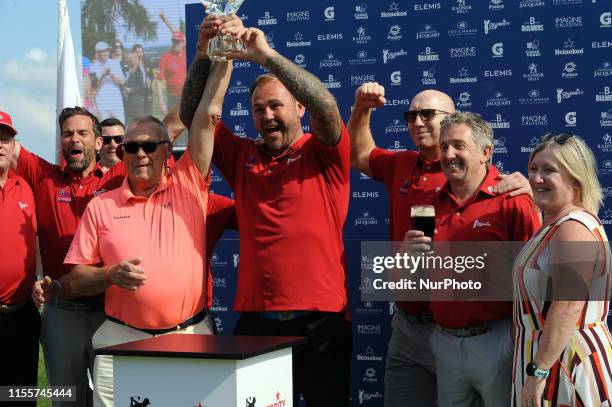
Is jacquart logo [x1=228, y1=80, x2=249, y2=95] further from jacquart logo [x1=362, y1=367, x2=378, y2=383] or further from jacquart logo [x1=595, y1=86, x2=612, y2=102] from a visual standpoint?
jacquart logo [x1=595, y1=86, x2=612, y2=102]

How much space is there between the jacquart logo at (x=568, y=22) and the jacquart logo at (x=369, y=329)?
2.70 m

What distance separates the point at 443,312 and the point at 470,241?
0.41m

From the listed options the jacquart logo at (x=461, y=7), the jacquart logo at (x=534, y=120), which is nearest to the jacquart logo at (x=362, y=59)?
the jacquart logo at (x=461, y=7)

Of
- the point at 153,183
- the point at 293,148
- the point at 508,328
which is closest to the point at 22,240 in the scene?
the point at 153,183

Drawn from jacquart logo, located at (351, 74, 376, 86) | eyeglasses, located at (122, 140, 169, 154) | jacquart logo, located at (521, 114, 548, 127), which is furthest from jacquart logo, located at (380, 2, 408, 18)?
eyeglasses, located at (122, 140, 169, 154)

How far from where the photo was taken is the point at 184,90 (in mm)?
4289

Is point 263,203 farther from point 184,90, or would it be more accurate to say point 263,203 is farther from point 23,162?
point 23,162

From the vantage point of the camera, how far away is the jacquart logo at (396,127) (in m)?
5.78

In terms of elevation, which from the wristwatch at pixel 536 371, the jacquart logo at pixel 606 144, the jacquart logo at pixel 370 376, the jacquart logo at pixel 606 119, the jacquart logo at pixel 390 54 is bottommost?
the jacquart logo at pixel 370 376

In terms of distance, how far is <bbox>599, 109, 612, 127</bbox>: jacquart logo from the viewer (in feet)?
17.5

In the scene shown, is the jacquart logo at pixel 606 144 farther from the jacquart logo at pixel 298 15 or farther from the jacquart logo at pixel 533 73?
the jacquart logo at pixel 298 15

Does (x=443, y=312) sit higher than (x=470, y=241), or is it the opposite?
(x=470, y=241)

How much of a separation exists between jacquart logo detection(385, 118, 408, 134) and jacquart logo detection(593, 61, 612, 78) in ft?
4.79

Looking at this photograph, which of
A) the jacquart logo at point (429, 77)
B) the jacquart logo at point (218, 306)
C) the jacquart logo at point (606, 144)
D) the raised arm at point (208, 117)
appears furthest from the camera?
the jacquart logo at point (218, 306)
